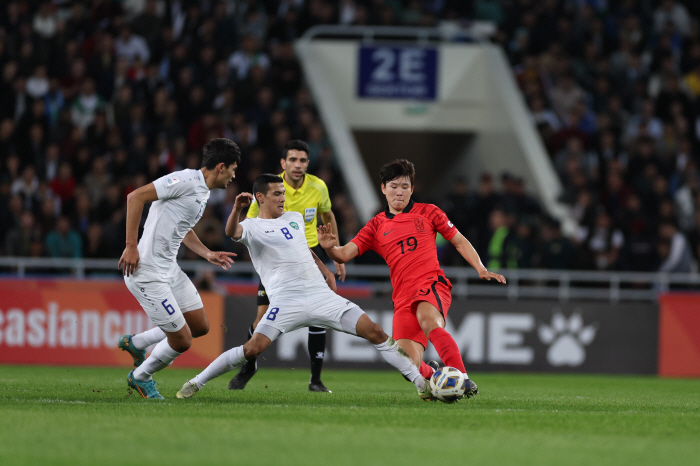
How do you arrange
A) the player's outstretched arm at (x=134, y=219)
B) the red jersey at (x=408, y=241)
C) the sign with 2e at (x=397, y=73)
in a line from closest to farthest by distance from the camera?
the player's outstretched arm at (x=134, y=219) → the red jersey at (x=408, y=241) → the sign with 2e at (x=397, y=73)

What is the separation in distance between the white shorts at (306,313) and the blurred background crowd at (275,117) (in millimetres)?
7120

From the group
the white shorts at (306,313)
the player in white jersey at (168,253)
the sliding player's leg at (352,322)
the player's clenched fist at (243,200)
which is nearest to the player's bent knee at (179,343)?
the player in white jersey at (168,253)

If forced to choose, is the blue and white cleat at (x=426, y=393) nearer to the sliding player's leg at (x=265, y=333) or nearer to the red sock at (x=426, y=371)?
the red sock at (x=426, y=371)

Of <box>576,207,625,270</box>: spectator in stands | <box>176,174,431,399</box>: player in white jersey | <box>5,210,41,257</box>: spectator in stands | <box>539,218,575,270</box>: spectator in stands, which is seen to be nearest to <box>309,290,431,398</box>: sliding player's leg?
<box>176,174,431,399</box>: player in white jersey

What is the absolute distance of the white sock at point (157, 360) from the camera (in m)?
8.39

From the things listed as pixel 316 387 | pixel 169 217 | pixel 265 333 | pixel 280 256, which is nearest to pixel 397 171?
pixel 280 256

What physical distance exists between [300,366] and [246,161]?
3.88m

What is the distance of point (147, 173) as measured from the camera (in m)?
16.6

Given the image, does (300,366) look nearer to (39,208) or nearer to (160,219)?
(39,208)

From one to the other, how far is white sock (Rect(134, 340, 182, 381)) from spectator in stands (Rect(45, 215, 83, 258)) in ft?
24.0

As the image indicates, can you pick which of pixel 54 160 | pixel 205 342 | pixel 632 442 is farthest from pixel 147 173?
pixel 632 442

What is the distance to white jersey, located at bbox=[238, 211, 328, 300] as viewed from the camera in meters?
8.26

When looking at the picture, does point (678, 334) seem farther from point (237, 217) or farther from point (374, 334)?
point (237, 217)

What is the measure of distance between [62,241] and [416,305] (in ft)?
26.6
